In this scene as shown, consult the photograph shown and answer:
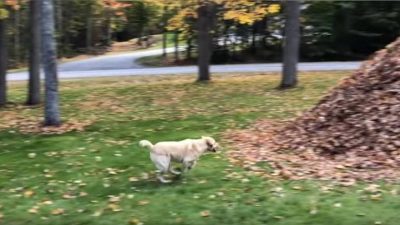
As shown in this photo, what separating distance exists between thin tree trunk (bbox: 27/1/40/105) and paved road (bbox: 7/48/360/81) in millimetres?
8361

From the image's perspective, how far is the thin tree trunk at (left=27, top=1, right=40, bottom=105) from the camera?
14.6 meters

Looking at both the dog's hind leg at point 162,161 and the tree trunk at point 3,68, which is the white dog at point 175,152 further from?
the tree trunk at point 3,68

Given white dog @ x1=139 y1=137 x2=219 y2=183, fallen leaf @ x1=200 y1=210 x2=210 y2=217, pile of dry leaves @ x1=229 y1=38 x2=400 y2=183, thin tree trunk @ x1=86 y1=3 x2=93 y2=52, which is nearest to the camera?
fallen leaf @ x1=200 y1=210 x2=210 y2=217

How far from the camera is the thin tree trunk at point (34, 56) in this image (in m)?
14.6

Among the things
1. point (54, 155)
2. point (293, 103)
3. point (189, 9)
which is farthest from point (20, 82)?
point (54, 155)

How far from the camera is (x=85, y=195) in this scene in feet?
23.5

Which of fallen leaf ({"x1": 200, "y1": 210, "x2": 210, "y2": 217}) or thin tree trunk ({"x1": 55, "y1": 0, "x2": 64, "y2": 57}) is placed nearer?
Result: fallen leaf ({"x1": 200, "y1": 210, "x2": 210, "y2": 217})

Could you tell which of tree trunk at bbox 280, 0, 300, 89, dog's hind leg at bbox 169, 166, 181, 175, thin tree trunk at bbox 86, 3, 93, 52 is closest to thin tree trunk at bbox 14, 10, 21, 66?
thin tree trunk at bbox 86, 3, 93, 52

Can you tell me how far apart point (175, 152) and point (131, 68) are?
851 inches

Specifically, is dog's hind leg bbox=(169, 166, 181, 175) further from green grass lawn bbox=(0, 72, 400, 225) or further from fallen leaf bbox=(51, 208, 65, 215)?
fallen leaf bbox=(51, 208, 65, 215)

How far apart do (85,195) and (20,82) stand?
15.7 metres

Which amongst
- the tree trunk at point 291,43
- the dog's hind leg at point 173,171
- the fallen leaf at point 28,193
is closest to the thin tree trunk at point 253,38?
the tree trunk at point 291,43

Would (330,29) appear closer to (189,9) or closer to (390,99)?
(189,9)

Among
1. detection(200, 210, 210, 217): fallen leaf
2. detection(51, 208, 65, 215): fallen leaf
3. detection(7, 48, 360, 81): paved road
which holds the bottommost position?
detection(51, 208, 65, 215): fallen leaf
